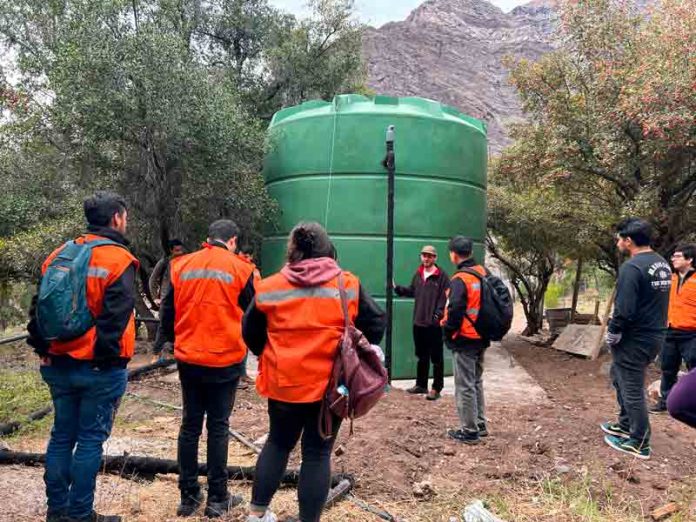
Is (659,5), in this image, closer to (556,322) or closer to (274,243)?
(274,243)

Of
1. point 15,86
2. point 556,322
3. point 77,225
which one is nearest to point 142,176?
point 77,225

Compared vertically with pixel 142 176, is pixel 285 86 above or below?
above

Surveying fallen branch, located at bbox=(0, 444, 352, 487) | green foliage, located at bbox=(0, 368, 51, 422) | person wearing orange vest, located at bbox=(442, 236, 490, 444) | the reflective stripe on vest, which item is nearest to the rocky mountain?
green foliage, located at bbox=(0, 368, 51, 422)

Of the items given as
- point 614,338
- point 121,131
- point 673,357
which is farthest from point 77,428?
point 673,357

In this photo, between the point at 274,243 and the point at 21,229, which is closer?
the point at 274,243

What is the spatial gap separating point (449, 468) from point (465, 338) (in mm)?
933

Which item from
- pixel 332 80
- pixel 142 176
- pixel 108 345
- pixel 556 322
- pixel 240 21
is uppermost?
pixel 240 21

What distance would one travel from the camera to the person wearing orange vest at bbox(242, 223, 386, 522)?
101 inches

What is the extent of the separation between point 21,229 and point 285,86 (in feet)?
19.4

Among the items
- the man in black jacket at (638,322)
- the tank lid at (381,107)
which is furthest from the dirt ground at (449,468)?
the tank lid at (381,107)

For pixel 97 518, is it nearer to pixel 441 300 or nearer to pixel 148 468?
pixel 148 468

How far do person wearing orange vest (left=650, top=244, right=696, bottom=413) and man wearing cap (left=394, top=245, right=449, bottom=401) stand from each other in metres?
2.10

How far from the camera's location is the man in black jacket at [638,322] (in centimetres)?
412

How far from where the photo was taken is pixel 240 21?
478 inches
